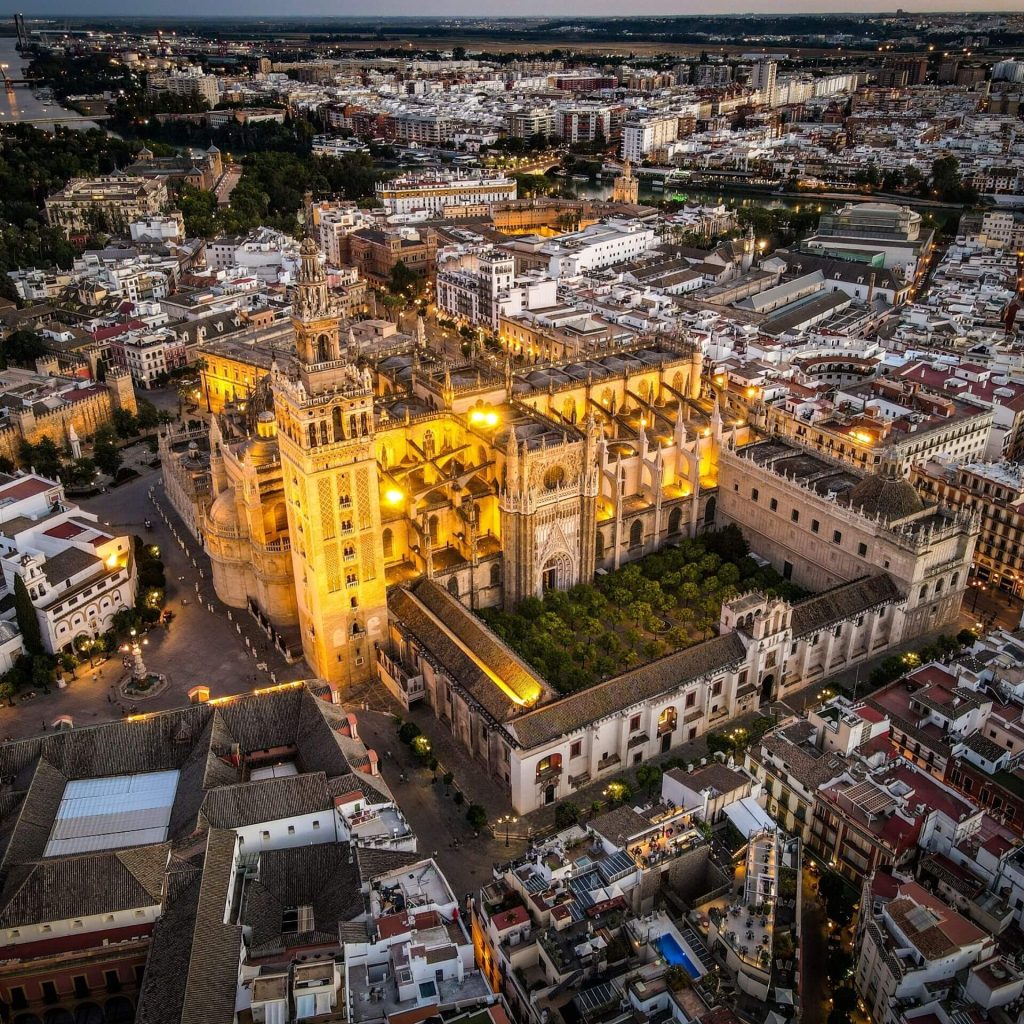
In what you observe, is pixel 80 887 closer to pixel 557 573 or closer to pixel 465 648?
pixel 465 648

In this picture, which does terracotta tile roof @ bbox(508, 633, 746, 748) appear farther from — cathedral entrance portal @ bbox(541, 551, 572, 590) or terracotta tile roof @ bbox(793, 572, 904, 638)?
cathedral entrance portal @ bbox(541, 551, 572, 590)

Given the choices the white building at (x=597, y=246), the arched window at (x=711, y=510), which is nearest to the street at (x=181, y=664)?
the arched window at (x=711, y=510)

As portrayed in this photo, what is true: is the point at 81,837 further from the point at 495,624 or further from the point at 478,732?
the point at 495,624

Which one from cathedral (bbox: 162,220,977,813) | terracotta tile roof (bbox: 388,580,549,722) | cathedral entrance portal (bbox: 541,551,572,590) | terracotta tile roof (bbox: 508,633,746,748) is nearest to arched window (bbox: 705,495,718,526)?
cathedral (bbox: 162,220,977,813)

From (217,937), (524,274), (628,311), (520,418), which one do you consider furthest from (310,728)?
(524,274)

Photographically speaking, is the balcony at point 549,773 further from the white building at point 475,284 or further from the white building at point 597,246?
the white building at point 597,246

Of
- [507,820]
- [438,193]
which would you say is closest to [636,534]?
[507,820]
